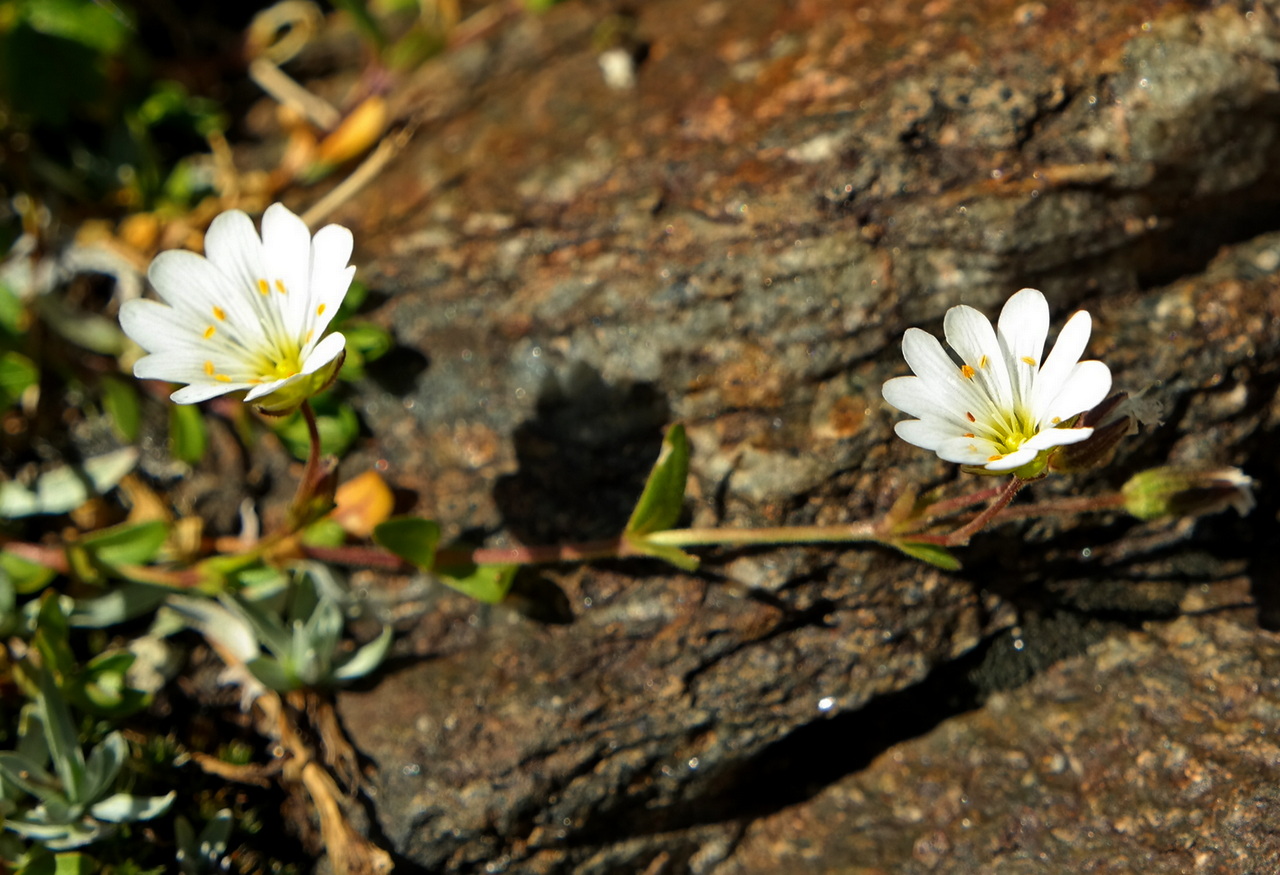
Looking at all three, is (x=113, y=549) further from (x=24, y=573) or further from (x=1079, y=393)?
(x=1079, y=393)

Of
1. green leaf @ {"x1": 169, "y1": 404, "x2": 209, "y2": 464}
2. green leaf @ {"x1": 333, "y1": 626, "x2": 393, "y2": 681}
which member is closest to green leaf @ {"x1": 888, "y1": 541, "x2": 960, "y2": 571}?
green leaf @ {"x1": 333, "y1": 626, "x2": 393, "y2": 681}

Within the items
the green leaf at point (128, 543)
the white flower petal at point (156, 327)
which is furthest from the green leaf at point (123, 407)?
the white flower petal at point (156, 327)

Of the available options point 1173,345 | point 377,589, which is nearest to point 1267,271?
point 1173,345

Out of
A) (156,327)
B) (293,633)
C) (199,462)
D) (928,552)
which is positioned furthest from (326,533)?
(928,552)

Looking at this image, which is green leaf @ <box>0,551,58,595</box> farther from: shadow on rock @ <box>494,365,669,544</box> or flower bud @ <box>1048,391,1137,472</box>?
flower bud @ <box>1048,391,1137,472</box>

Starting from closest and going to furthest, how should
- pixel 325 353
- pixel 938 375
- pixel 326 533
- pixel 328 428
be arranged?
pixel 325 353 < pixel 938 375 < pixel 326 533 < pixel 328 428

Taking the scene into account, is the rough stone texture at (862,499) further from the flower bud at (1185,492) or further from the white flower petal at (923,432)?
the white flower petal at (923,432)

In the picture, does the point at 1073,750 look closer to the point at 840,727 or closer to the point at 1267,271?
the point at 840,727
